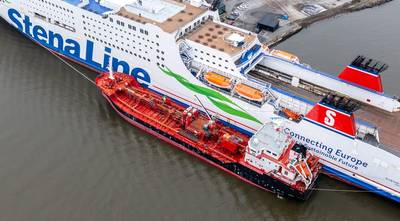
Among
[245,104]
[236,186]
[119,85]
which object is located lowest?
[236,186]

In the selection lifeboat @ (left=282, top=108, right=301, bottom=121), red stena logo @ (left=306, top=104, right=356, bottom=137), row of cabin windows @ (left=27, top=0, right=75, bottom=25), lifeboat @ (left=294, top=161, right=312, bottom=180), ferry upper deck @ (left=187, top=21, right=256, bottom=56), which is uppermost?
ferry upper deck @ (left=187, top=21, right=256, bottom=56)

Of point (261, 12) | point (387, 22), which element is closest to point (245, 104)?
point (261, 12)

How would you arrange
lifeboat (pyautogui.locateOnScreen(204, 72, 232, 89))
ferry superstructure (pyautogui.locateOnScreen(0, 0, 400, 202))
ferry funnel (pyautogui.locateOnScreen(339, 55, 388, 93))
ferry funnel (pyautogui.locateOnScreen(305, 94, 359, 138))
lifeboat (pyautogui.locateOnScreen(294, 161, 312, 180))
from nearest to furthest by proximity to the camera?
ferry funnel (pyautogui.locateOnScreen(305, 94, 359, 138)), lifeboat (pyautogui.locateOnScreen(294, 161, 312, 180)), ferry superstructure (pyautogui.locateOnScreen(0, 0, 400, 202)), ferry funnel (pyautogui.locateOnScreen(339, 55, 388, 93)), lifeboat (pyautogui.locateOnScreen(204, 72, 232, 89))

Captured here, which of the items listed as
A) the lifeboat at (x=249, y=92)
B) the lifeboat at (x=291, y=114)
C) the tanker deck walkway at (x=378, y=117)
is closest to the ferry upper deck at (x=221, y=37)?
the lifeboat at (x=249, y=92)

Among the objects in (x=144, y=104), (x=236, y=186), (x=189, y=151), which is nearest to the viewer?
(x=236, y=186)

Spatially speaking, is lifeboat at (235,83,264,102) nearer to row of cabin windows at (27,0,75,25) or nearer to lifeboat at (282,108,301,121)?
lifeboat at (282,108,301,121)

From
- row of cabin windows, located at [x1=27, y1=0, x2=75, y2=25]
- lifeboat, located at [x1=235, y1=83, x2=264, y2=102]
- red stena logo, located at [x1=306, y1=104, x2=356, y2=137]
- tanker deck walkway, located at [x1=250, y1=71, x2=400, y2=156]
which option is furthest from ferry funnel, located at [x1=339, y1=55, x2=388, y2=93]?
row of cabin windows, located at [x1=27, y1=0, x2=75, y2=25]

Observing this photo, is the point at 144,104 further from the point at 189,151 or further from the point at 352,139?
the point at 352,139
